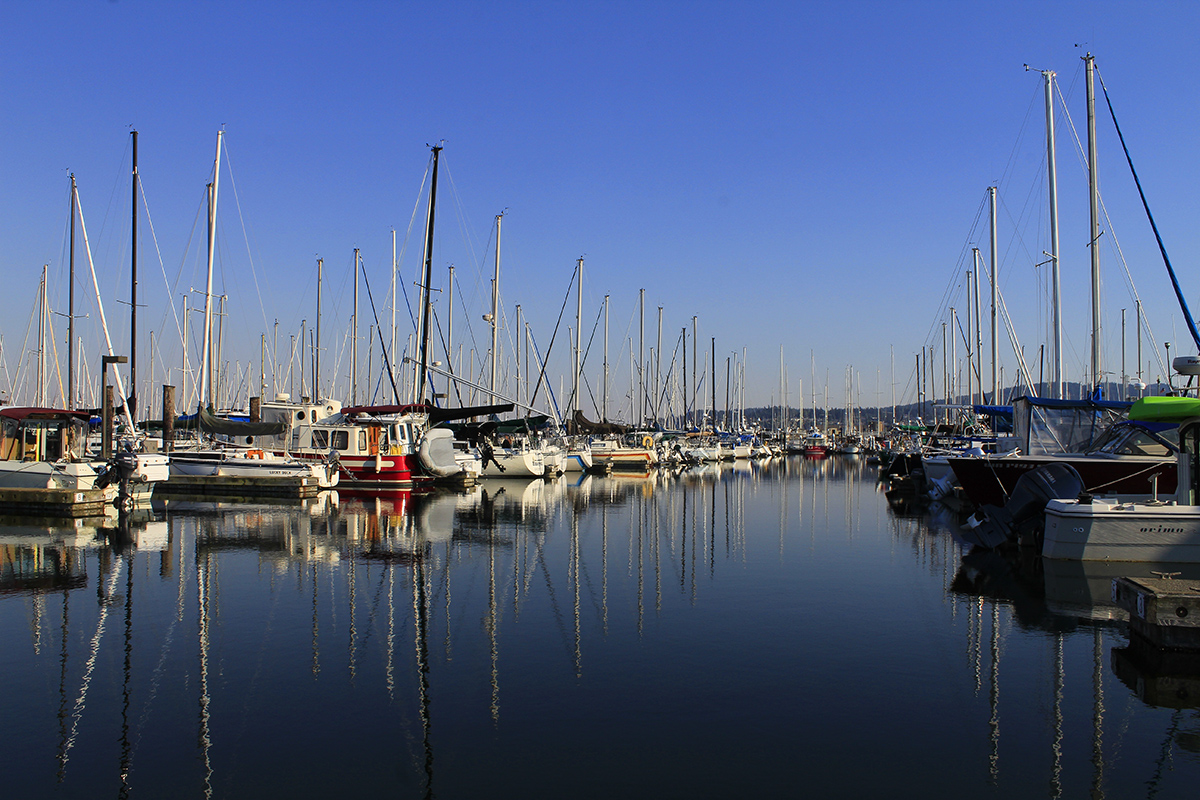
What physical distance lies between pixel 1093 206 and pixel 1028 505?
12.1 meters

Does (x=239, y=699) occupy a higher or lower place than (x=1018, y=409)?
lower

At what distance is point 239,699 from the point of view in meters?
8.81

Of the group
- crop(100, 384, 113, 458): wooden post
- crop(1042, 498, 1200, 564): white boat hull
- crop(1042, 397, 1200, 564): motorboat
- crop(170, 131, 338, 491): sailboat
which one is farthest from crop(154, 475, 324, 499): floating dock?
crop(1042, 498, 1200, 564): white boat hull

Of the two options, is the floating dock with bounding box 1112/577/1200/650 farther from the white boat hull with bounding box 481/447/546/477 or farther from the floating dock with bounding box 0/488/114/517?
the white boat hull with bounding box 481/447/546/477

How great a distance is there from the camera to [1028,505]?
19.0 meters

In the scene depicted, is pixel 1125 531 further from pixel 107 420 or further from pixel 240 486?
pixel 107 420

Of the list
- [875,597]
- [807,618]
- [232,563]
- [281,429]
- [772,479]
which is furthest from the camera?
[772,479]

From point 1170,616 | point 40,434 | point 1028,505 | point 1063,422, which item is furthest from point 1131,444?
point 40,434

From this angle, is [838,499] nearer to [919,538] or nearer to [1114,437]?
[919,538]

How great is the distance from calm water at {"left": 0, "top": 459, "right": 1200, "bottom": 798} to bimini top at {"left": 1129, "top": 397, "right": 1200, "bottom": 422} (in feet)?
13.2

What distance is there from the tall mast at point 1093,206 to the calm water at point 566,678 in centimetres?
1062

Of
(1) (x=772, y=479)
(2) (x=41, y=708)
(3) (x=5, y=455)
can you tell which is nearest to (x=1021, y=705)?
(2) (x=41, y=708)

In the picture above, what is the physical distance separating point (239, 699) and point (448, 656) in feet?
7.97

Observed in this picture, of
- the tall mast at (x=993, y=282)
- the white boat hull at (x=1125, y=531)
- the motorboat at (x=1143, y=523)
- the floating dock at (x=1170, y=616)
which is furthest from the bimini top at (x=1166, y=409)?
the tall mast at (x=993, y=282)
